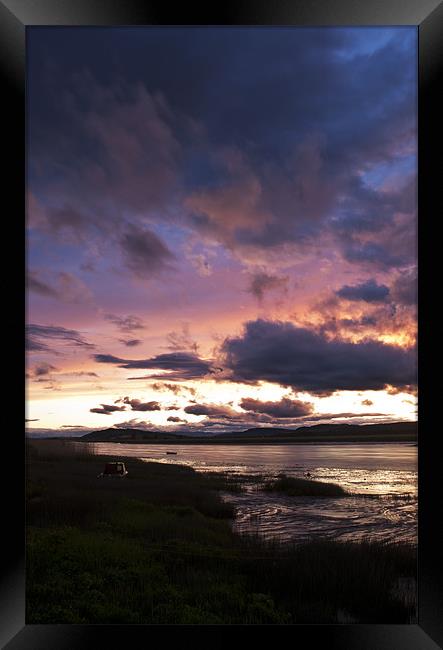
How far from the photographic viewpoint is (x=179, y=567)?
185 inches

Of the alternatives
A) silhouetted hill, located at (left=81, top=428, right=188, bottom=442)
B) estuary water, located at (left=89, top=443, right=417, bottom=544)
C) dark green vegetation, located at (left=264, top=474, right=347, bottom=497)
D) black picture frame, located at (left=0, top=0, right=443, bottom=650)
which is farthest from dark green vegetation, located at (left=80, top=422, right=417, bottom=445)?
black picture frame, located at (left=0, top=0, right=443, bottom=650)

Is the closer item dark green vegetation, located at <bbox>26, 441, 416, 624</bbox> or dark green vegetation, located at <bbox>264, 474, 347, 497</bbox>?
dark green vegetation, located at <bbox>26, 441, 416, 624</bbox>

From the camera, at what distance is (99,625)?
5.16ft

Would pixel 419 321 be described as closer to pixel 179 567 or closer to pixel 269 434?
pixel 179 567

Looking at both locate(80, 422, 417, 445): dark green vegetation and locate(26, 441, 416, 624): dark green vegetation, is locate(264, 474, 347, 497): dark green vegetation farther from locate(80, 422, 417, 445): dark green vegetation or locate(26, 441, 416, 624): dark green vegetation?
locate(26, 441, 416, 624): dark green vegetation

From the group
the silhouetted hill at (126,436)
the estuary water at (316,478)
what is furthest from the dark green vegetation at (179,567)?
the silhouetted hill at (126,436)

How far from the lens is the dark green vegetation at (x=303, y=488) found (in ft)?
22.4

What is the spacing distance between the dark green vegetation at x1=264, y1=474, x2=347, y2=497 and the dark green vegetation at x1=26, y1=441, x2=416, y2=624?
3.90 ft

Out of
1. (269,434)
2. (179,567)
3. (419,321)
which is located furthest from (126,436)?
(419,321)

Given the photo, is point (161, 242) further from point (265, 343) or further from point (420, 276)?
point (420, 276)

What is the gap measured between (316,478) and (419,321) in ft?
20.7

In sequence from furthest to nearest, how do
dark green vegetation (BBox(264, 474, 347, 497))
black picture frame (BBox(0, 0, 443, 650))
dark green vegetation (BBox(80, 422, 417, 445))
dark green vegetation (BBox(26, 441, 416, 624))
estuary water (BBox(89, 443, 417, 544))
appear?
dark green vegetation (BBox(264, 474, 347, 497)) → dark green vegetation (BBox(80, 422, 417, 445)) → estuary water (BBox(89, 443, 417, 544)) → dark green vegetation (BBox(26, 441, 416, 624)) → black picture frame (BBox(0, 0, 443, 650))

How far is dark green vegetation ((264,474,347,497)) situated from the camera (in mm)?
6840
